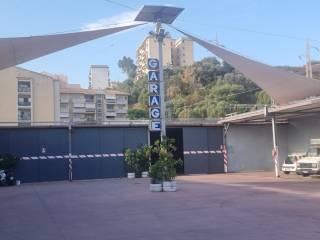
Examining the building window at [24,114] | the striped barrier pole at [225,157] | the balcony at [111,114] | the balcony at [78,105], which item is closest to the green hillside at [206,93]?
the balcony at [111,114]

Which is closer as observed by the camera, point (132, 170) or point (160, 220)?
point (160, 220)

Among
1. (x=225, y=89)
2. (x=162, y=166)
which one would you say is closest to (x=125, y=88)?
(x=225, y=89)

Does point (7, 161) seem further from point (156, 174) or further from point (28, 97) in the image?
point (28, 97)

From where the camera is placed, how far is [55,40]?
58.6 feet

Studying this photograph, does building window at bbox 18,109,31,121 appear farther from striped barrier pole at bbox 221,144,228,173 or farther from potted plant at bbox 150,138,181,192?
potted plant at bbox 150,138,181,192

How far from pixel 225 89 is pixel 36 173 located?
141 feet

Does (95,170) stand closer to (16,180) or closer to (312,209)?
→ (16,180)

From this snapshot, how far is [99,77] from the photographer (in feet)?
391

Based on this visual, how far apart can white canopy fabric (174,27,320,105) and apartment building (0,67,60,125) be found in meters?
54.9

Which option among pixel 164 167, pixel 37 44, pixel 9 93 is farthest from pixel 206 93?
pixel 37 44

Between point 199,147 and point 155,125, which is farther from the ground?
point 155,125

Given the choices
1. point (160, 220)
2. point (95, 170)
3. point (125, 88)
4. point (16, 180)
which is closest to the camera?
point (160, 220)

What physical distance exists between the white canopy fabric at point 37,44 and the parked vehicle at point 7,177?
10.1 metres

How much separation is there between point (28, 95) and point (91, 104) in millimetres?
30157
